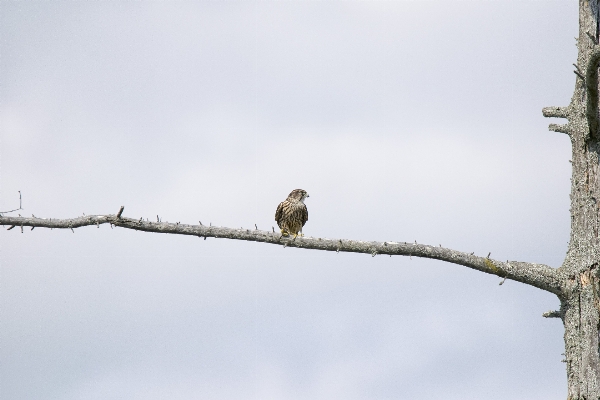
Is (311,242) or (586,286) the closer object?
(586,286)

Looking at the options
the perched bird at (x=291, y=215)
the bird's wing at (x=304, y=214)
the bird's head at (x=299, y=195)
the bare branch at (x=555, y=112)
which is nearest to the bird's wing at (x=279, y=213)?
the perched bird at (x=291, y=215)

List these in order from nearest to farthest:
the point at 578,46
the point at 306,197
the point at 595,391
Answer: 1. the point at 595,391
2. the point at 578,46
3. the point at 306,197

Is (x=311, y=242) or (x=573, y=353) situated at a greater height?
(x=311, y=242)

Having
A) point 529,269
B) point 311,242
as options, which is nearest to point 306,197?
point 311,242

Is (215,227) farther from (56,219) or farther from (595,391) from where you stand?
(595,391)

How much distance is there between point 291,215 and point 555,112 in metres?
6.24

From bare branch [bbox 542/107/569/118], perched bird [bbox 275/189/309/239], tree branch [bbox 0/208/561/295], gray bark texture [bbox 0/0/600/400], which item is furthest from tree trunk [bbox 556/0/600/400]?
perched bird [bbox 275/189/309/239]

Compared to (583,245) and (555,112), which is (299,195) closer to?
(555,112)

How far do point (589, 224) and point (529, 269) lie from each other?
33.2 inches

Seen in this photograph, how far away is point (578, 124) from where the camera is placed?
759 cm

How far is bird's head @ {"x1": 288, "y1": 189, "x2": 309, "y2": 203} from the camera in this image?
44.0ft

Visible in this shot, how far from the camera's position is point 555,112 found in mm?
7953

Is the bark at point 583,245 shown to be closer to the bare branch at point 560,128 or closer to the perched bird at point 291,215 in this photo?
the bare branch at point 560,128

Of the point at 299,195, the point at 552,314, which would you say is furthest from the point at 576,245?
the point at 299,195
